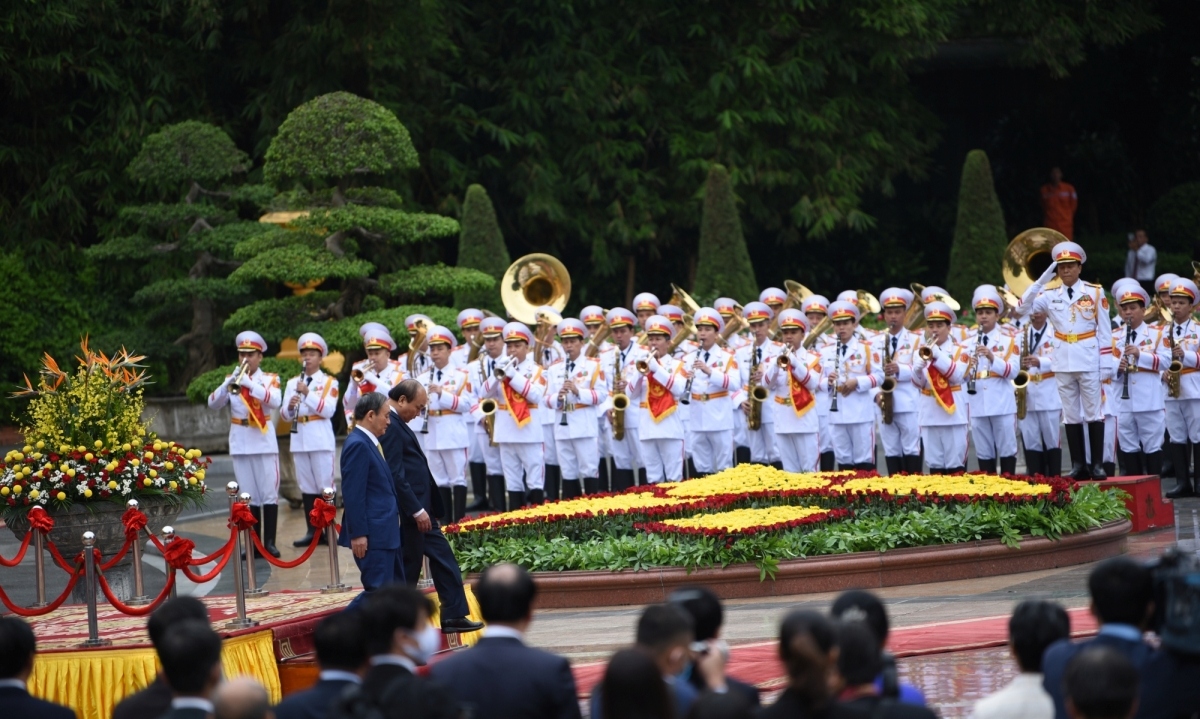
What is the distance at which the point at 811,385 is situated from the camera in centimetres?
1670

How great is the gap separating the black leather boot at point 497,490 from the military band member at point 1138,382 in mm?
6637

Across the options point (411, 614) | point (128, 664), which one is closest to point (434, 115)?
point (128, 664)

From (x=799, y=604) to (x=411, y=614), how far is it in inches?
242

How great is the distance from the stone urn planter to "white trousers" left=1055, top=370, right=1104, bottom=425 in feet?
27.7

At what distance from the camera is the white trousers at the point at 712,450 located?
17.1m

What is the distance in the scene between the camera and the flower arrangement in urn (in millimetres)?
11125

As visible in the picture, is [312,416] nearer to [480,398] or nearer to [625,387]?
[480,398]

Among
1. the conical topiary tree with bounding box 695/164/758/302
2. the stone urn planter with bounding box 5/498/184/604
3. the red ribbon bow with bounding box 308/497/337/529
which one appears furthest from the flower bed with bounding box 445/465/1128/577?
the conical topiary tree with bounding box 695/164/758/302

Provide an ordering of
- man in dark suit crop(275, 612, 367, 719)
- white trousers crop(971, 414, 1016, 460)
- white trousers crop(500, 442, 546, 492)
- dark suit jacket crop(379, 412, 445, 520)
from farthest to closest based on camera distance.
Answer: white trousers crop(500, 442, 546, 492) < white trousers crop(971, 414, 1016, 460) < dark suit jacket crop(379, 412, 445, 520) < man in dark suit crop(275, 612, 367, 719)

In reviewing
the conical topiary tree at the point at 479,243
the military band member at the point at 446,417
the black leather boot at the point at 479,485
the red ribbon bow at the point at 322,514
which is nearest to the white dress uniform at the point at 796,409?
the military band member at the point at 446,417

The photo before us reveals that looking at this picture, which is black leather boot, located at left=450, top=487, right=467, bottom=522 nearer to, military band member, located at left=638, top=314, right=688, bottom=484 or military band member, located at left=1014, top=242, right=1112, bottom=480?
military band member, located at left=638, top=314, right=688, bottom=484

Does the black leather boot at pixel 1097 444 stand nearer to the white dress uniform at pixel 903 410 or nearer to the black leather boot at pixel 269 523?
the white dress uniform at pixel 903 410

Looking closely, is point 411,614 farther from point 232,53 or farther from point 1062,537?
point 232,53

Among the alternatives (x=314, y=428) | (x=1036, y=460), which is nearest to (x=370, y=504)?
(x=314, y=428)
